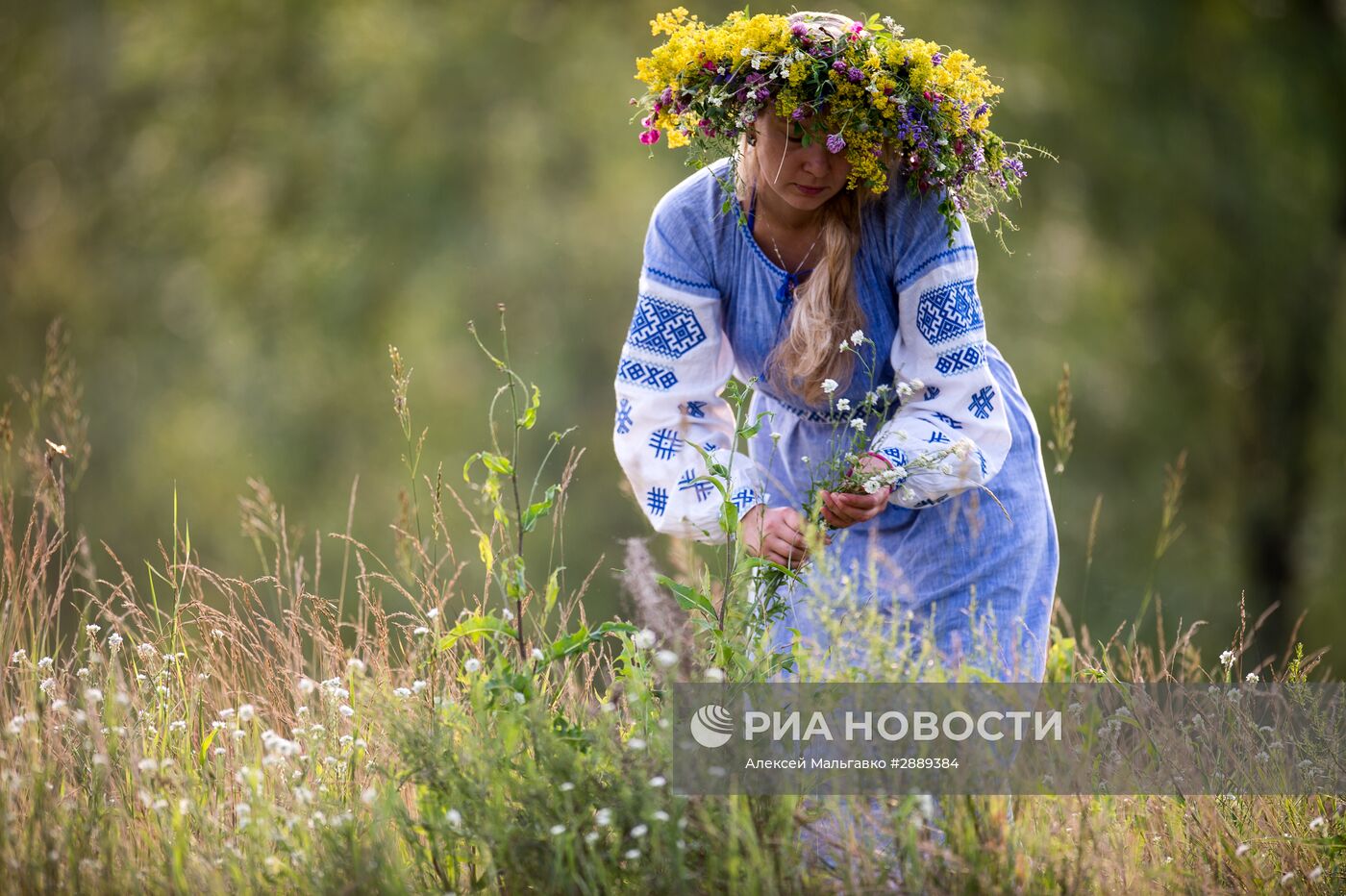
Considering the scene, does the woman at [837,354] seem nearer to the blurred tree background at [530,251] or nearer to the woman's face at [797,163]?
the woman's face at [797,163]

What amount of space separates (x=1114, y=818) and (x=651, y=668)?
971 mm

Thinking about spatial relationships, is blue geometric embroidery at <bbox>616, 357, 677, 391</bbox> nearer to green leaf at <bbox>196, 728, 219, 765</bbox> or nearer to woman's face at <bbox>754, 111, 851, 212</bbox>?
woman's face at <bbox>754, 111, 851, 212</bbox>

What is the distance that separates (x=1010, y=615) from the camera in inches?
114

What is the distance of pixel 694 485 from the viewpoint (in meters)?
2.84

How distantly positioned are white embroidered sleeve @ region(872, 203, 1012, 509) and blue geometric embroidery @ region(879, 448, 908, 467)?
3 cm

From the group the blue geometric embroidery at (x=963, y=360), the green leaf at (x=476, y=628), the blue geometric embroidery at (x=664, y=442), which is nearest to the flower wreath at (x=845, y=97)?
the blue geometric embroidery at (x=963, y=360)

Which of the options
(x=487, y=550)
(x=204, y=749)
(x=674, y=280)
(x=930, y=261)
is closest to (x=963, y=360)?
(x=930, y=261)

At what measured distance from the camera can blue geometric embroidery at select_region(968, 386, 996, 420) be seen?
284 centimetres

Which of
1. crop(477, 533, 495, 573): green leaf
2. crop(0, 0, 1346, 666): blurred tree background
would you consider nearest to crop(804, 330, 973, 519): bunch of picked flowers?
crop(477, 533, 495, 573): green leaf

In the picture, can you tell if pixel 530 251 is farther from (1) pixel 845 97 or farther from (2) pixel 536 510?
(2) pixel 536 510

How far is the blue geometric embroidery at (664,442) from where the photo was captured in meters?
2.90

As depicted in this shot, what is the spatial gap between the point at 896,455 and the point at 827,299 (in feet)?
1.19

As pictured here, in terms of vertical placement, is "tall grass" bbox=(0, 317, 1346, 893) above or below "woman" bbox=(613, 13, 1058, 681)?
below

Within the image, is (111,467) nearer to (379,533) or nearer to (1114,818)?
(379,533)
